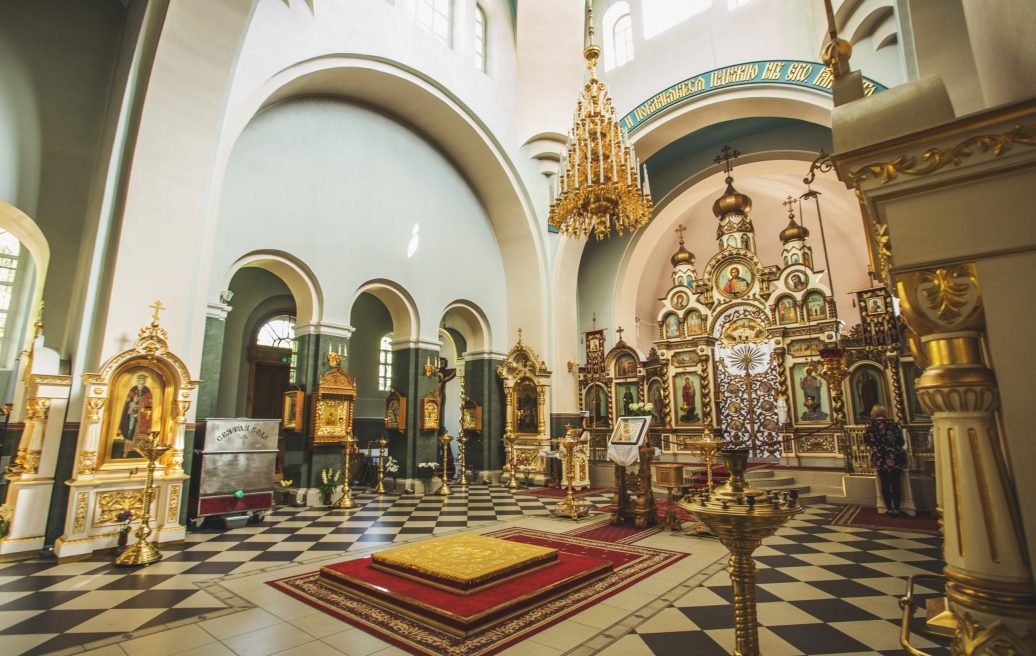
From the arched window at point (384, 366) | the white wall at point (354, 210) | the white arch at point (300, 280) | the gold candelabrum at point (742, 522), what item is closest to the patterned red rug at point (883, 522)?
the gold candelabrum at point (742, 522)

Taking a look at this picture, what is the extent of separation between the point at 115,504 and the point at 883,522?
9.30 metres

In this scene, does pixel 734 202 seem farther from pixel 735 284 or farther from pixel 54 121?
pixel 54 121

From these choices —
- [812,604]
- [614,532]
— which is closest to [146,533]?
[614,532]

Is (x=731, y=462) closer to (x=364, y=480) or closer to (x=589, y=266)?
(x=364, y=480)

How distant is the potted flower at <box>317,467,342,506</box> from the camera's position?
8.68 metres

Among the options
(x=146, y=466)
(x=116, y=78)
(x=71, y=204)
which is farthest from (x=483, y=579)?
(x=116, y=78)

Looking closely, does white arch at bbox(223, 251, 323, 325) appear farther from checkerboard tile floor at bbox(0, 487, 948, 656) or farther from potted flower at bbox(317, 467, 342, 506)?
checkerboard tile floor at bbox(0, 487, 948, 656)

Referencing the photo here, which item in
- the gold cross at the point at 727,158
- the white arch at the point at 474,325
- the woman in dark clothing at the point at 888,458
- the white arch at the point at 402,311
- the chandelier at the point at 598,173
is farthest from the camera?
the gold cross at the point at 727,158

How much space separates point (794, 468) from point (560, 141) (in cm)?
880

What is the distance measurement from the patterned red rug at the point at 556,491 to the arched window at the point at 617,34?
1011 centimetres

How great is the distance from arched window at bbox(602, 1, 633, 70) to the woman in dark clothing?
9888 mm

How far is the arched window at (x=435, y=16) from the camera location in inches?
435

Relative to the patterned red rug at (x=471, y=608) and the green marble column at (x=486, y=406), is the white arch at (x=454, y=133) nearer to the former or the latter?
the green marble column at (x=486, y=406)

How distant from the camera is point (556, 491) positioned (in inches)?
419
